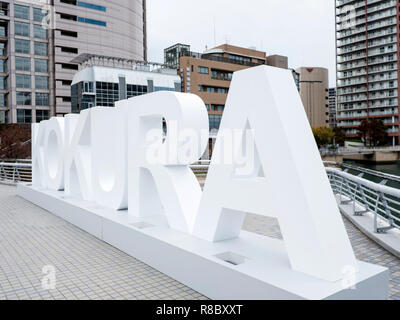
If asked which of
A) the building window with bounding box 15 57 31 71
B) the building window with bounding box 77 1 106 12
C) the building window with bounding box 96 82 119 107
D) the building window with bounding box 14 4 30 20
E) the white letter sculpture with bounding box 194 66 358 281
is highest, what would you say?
the building window with bounding box 77 1 106 12

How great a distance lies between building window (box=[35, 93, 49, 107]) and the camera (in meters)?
58.6

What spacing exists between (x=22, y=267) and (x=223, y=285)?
11.8 feet

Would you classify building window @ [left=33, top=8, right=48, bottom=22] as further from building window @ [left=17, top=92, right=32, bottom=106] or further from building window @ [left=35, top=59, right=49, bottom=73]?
building window @ [left=17, top=92, right=32, bottom=106]

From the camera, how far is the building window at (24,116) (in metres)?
57.2

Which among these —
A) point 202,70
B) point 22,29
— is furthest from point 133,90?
point 22,29

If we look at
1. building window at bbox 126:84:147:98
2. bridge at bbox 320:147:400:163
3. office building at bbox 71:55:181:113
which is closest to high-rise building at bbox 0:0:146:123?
office building at bbox 71:55:181:113

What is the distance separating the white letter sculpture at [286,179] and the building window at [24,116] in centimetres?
6018

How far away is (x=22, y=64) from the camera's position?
191 feet

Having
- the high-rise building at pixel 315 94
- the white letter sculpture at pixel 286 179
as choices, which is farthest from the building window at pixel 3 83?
the high-rise building at pixel 315 94

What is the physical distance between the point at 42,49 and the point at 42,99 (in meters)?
8.65

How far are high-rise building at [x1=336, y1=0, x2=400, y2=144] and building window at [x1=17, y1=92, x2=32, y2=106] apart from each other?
6536 centimetres

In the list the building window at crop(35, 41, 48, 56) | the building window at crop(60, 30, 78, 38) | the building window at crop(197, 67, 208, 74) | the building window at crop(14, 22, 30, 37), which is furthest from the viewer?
the building window at crop(60, 30, 78, 38)

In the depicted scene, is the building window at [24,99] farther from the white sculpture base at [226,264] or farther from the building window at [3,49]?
the white sculpture base at [226,264]

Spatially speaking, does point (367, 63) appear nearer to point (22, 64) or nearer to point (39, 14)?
point (39, 14)
